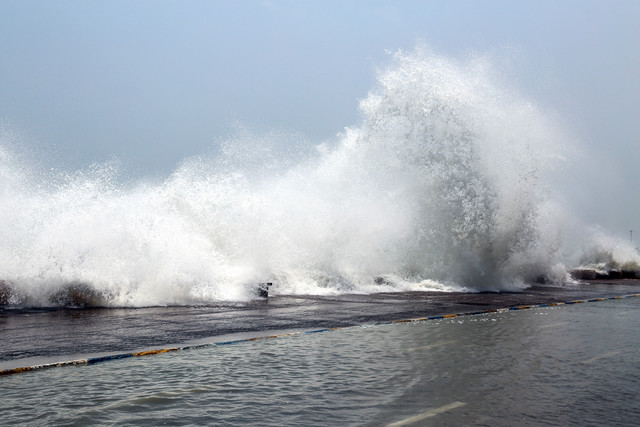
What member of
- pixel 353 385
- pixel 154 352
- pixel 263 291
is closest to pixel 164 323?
pixel 154 352

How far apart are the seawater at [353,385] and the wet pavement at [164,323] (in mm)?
841

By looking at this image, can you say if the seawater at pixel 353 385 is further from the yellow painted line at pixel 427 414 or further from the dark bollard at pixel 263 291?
the dark bollard at pixel 263 291

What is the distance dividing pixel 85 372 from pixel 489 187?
877 inches

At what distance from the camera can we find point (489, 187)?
84.2 ft

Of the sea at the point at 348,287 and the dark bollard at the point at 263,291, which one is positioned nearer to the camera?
the sea at the point at 348,287

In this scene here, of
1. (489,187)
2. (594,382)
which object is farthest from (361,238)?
(594,382)

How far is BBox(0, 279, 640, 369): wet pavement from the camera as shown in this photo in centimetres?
716

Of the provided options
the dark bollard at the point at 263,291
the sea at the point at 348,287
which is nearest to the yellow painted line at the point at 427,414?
the sea at the point at 348,287

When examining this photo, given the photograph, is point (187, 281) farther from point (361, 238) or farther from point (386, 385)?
point (361, 238)

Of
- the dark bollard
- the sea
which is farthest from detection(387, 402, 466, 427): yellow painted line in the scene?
the dark bollard

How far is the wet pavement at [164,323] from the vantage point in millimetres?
7164

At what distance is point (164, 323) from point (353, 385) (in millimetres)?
5364

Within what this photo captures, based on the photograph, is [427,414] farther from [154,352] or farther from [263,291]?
[263,291]

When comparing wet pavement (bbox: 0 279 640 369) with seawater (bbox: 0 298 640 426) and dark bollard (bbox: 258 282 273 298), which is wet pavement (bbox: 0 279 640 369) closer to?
seawater (bbox: 0 298 640 426)
